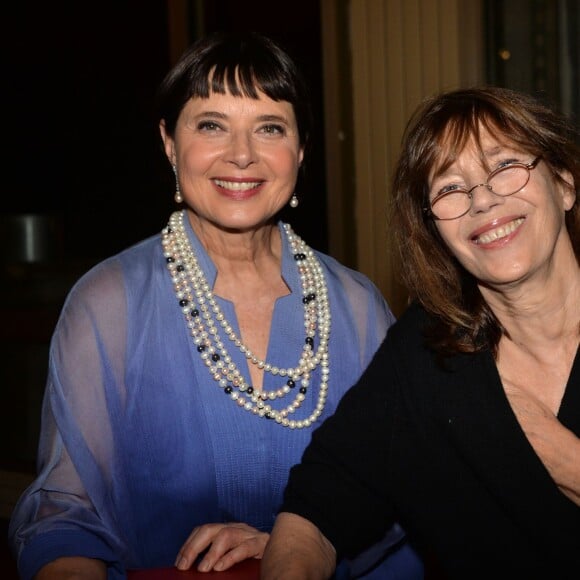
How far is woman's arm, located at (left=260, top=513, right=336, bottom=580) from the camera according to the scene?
5.66 feet

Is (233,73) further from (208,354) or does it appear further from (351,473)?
(351,473)

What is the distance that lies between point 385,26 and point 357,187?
768 millimetres

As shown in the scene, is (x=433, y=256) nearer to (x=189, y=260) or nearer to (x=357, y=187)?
(x=189, y=260)

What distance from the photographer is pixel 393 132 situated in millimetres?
4301

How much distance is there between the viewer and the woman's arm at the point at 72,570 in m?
1.71

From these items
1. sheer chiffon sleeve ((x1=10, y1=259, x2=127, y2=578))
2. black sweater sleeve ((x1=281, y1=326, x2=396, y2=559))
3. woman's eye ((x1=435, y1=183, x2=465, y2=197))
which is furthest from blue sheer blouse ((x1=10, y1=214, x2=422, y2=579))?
woman's eye ((x1=435, y1=183, x2=465, y2=197))

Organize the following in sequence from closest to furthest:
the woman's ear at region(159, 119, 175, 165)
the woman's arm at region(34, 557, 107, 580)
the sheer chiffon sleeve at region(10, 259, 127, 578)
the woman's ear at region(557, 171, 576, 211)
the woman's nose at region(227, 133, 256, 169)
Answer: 1. the woman's arm at region(34, 557, 107, 580)
2. the sheer chiffon sleeve at region(10, 259, 127, 578)
3. the woman's ear at region(557, 171, 576, 211)
4. the woman's nose at region(227, 133, 256, 169)
5. the woman's ear at region(159, 119, 175, 165)

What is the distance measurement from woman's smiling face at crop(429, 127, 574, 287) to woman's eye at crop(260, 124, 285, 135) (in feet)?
1.51

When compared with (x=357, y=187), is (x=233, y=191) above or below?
above

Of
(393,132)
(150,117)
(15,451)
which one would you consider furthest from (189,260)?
(150,117)

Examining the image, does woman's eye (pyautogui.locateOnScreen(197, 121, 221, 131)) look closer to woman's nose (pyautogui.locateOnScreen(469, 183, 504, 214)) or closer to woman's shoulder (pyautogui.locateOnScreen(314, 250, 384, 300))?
woman's shoulder (pyautogui.locateOnScreen(314, 250, 384, 300))

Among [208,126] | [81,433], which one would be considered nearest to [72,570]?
[81,433]

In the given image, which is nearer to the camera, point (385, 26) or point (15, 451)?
point (385, 26)

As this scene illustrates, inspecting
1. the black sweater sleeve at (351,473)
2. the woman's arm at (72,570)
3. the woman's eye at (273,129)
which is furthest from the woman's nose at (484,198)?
the woman's arm at (72,570)
